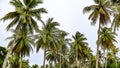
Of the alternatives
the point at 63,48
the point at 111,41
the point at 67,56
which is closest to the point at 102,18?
the point at 111,41

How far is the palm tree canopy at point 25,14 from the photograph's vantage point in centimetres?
3928

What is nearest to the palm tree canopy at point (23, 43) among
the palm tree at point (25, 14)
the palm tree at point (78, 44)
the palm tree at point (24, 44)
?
the palm tree at point (24, 44)

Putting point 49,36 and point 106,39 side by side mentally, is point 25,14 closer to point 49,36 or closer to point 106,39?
point 49,36

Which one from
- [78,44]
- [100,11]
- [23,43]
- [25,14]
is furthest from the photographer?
[78,44]

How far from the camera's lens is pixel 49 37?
5403 centimetres

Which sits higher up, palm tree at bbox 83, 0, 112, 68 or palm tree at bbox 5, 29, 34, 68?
palm tree at bbox 83, 0, 112, 68

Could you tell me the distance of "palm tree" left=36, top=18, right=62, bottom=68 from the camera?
5397cm

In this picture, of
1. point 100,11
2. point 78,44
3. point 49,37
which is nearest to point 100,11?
point 100,11

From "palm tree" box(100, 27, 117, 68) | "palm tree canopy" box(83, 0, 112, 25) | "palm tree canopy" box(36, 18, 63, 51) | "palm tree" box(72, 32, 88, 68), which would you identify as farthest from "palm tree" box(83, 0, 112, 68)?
"palm tree" box(72, 32, 88, 68)

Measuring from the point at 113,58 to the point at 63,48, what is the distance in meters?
23.3

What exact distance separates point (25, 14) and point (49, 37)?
1539 cm

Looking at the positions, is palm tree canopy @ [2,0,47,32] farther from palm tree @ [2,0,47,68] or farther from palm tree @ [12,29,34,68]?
palm tree @ [12,29,34,68]

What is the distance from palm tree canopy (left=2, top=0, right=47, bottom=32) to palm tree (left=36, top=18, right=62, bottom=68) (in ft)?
40.3

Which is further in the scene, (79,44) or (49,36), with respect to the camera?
(79,44)
